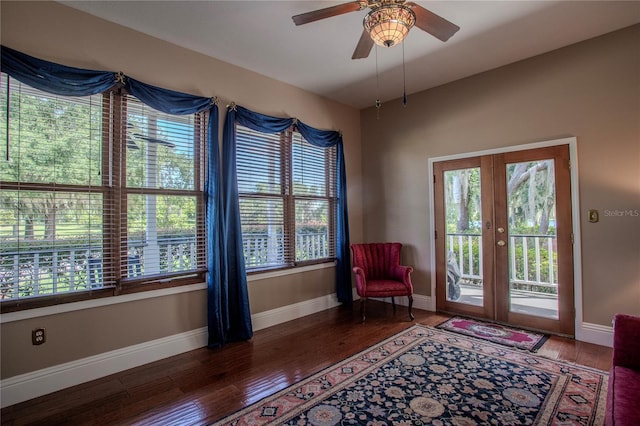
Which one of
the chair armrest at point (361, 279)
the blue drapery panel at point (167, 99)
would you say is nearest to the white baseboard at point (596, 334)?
the chair armrest at point (361, 279)

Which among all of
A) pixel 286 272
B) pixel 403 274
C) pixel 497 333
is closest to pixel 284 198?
pixel 286 272

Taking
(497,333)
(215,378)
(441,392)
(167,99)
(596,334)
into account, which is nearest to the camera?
(441,392)

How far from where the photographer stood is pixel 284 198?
3.96m

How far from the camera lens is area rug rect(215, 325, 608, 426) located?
1979mm

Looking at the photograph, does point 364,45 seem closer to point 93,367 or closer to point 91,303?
point 91,303

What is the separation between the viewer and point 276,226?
388 cm

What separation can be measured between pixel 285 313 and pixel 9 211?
276 centimetres

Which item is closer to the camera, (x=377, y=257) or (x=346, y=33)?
(x=346, y=33)

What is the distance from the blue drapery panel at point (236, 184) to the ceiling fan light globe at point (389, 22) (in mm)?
1846

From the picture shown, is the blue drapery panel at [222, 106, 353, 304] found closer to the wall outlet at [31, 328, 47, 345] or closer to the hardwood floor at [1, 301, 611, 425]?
the hardwood floor at [1, 301, 611, 425]

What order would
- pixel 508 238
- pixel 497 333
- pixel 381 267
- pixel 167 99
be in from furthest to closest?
pixel 381 267 < pixel 508 238 < pixel 497 333 < pixel 167 99

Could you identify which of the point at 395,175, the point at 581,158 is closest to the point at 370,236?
the point at 395,175

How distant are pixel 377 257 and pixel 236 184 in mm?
2219

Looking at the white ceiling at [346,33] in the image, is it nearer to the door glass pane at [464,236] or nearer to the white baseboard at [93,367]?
the door glass pane at [464,236]
